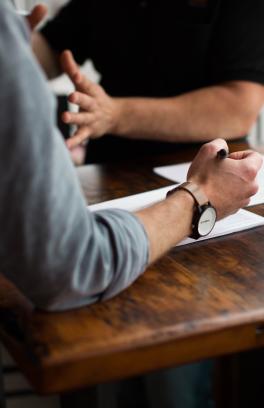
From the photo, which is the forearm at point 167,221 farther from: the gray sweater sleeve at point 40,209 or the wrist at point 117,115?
the wrist at point 117,115

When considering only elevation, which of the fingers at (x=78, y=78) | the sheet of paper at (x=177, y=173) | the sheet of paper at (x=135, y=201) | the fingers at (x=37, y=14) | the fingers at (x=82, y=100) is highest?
the fingers at (x=37, y=14)

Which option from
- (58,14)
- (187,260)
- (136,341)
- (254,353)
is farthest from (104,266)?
(58,14)

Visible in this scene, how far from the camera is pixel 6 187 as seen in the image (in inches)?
28.1

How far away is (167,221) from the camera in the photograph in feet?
2.95

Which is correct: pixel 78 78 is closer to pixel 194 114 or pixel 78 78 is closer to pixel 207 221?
pixel 194 114

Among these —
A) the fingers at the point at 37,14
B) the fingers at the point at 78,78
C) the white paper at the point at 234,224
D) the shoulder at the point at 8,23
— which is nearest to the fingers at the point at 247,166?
the white paper at the point at 234,224

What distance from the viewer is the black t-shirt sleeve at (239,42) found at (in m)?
1.60

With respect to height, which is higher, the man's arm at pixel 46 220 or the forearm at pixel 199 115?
the man's arm at pixel 46 220

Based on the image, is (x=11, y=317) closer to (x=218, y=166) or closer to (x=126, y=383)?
(x=218, y=166)

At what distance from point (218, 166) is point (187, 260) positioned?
6.4 inches

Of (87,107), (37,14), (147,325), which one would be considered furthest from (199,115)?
(147,325)

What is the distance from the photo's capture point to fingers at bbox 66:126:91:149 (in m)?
1.40

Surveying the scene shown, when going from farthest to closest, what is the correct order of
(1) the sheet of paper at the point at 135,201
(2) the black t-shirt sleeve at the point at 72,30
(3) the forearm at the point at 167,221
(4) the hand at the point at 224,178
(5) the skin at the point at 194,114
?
(2) the black t-shirt sleeve at the point at 72,30
(5) the skin at the point at 194,114
(1) the sheet of paper at the point at 135,201
(4) the hand at the point at 224,178
(3) the forearm at the point at 167,221

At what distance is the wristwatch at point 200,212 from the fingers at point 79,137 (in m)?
0.47
